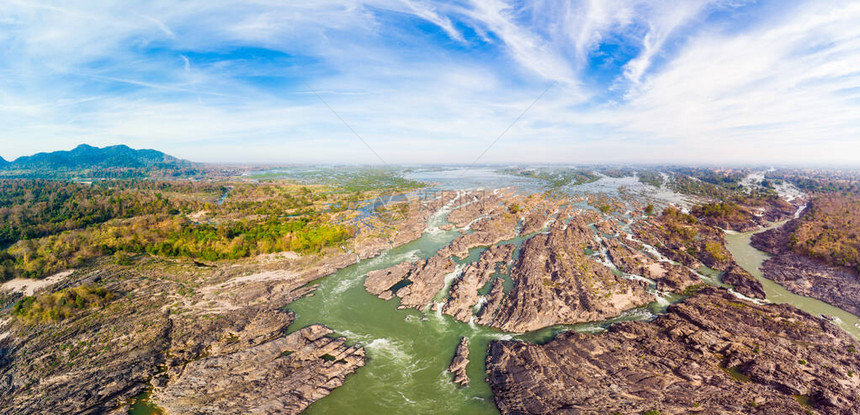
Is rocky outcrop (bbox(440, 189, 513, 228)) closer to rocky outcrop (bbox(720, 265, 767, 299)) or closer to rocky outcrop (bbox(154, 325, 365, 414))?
rocky outcrop (bbox(720, 265, 767, 299))

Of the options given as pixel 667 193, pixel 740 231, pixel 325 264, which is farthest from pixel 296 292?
pixel 667 193

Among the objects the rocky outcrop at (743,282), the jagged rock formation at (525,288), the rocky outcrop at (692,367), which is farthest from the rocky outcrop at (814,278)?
the jagged rock formation at (525,288)

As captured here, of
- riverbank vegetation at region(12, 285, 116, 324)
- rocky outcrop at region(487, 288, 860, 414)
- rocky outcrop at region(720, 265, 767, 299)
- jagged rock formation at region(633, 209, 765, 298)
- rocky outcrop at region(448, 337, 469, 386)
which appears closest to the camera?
rocky outcrop at region(487, 288, 860, 414)

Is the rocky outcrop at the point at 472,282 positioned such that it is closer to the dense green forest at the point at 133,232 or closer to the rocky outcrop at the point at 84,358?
the dense green forest at the point at 133,232

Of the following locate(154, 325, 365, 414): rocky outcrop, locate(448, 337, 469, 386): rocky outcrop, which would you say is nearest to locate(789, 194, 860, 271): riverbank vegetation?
locate(448, 337, 469, 386): rocky outcrop

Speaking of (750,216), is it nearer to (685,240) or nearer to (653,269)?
(685,240)

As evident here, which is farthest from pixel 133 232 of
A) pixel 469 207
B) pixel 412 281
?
pixel 469 207
